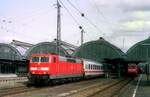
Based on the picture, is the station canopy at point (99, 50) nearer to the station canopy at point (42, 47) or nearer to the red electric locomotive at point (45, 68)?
the station canopy at point (42, 47)

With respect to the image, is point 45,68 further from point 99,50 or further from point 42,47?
point 99,50

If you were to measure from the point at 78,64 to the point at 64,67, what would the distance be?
10376 millimetres

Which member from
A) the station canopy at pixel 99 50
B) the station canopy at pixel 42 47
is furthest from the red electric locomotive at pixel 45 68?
the station canopy at pixel 99 50

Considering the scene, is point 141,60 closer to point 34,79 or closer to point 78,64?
point 78,64

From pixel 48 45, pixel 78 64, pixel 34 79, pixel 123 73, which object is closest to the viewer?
pixel 34 79

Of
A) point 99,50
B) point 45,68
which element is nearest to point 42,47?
point 99,50

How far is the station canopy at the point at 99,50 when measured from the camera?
13756 cm

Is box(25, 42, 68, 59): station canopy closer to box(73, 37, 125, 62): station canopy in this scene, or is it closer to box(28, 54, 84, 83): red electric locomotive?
box(73, 37, 125, 62): station canopy

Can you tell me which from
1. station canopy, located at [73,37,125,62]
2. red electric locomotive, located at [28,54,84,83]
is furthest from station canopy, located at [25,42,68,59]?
red electric locomotive, located at [28,54,84,83]

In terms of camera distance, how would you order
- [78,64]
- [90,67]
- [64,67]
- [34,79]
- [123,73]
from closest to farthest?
[34,79], [64,67], [78,64], [90,67], [123,73]

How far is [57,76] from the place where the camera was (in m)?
46.2

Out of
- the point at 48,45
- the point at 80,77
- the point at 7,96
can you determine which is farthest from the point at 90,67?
the point at 48,45

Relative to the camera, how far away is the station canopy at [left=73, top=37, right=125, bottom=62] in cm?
13756

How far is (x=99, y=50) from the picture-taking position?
140 meters
